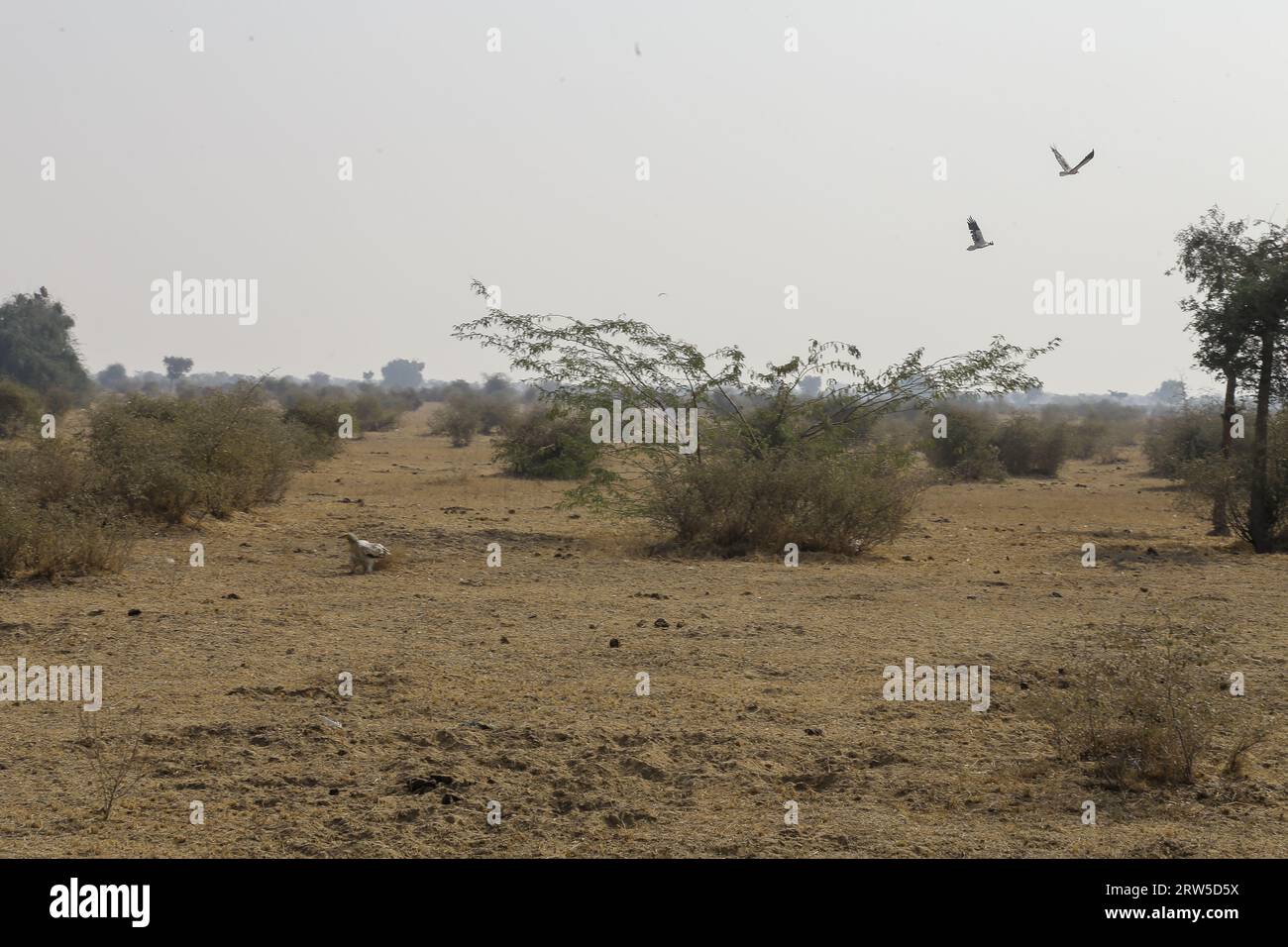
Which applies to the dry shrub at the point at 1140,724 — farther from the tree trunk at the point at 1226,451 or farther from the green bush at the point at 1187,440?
the green bush at the point at 1187,440

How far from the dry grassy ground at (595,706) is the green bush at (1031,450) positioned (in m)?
18.7

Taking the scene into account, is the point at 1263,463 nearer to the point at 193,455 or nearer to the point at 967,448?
the point at 193,455

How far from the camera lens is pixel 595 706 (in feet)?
25.0

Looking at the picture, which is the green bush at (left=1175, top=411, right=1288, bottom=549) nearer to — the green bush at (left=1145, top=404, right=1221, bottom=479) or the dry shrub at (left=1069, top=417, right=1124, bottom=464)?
the green bush at (left=1145, top=404, right=1221, bottom=479)

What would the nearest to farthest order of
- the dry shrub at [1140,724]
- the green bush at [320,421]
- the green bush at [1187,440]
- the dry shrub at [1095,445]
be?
1. the dry shrub at [1140,724]
2. the green bush at [1187,440]
3. the green bush at [320,421]
4. the dry shrub at [1095,445]

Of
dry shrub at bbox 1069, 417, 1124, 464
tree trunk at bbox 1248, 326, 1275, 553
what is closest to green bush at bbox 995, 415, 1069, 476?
dry shrub at bbox 1069, 417, 1124, 464

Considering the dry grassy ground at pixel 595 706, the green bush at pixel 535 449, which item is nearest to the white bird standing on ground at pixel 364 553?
the dry grassy ground at pixel 595 706

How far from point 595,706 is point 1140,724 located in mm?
3010

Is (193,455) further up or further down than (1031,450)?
Answer: further down

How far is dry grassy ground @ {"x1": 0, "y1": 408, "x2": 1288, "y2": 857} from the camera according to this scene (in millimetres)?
5543

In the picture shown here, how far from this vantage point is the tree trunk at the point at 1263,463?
Answer: 51.7ft

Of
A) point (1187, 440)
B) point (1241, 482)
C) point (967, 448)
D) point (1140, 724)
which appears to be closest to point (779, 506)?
point (1241, 482)

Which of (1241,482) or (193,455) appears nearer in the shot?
(1241,482)
